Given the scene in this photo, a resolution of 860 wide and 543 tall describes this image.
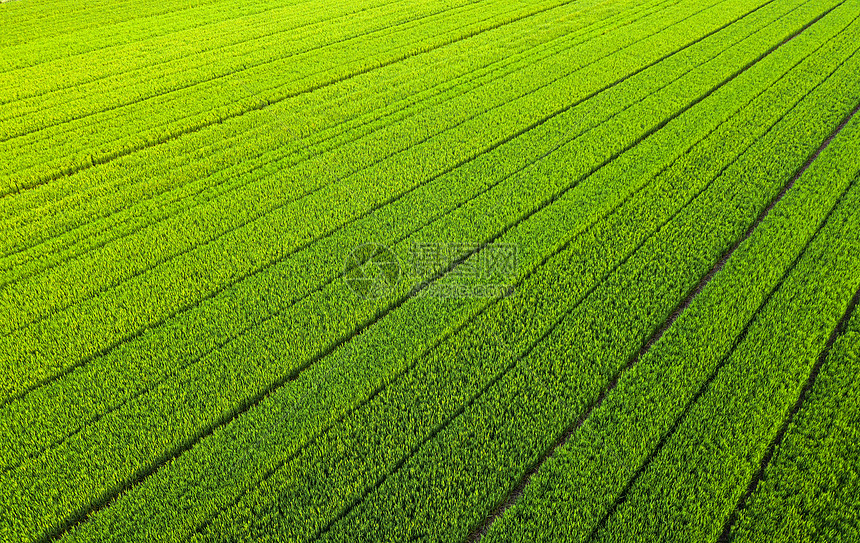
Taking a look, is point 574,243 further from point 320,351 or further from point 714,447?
point 320,351

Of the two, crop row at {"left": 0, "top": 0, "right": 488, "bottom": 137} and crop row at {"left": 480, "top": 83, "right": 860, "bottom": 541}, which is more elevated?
crop row at {"left": 0, "top": 0, "right": 488, "bottom": 137}

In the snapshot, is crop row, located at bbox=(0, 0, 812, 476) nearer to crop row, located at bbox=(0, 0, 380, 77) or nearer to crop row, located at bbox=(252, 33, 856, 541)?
crop row, located at bbox=(252, 33, 856, 541)

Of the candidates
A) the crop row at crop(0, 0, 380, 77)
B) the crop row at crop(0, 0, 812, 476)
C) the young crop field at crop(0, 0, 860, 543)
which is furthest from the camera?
the crop row at crop(0, 0, 380, 77)

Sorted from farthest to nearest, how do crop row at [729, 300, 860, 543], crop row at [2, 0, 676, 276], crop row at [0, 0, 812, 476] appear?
crop row at [2, 0, 676, 276]
crop row at [0, 0, 812, 476]
crop row at [729, 300, 860, 543]

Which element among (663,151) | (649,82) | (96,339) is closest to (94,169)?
(96,339)

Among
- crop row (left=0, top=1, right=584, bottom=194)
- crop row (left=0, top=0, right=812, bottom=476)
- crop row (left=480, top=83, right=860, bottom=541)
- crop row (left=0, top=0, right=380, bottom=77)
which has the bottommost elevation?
crop row (left=480, top=83, right=860, bottom=541)

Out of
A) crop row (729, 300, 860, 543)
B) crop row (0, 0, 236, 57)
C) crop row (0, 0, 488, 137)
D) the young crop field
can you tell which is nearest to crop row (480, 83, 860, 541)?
the young crop field

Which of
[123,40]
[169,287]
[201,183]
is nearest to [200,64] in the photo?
[123,40]
